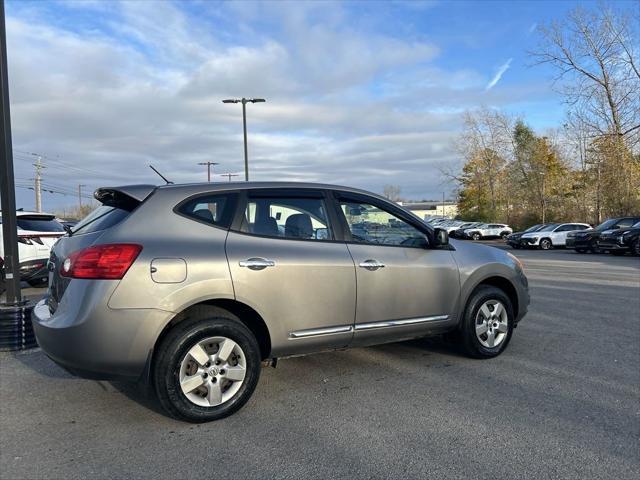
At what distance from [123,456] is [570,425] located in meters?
3.04

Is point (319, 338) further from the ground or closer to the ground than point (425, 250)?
closer to the ground

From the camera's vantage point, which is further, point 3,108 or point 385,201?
point 3,108

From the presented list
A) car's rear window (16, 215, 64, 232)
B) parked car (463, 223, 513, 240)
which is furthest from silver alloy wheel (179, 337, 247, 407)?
parked car (463, 223, 513, 240)

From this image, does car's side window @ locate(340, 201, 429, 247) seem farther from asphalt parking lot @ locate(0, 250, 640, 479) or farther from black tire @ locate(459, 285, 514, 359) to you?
asphalt parking lot @ locate(0, 250, 640, 479)

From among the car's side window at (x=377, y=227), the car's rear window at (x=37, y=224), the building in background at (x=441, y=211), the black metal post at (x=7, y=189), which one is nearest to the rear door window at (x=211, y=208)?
the car's side window at (x=377, y=227)

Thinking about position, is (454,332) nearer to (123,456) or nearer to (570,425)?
(570,425)

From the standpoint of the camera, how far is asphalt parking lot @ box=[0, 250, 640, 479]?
3.08 m

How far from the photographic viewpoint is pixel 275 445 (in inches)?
133

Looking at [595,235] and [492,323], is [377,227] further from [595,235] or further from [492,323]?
[595,235]

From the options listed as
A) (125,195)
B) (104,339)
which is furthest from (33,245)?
(104,339)

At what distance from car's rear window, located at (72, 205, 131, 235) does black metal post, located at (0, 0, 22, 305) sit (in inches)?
85.9

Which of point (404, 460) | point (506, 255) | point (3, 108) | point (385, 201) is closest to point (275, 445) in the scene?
point (404, 460)

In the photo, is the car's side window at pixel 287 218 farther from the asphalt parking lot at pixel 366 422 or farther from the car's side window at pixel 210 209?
the asphalt parking lot at pixel 366 422

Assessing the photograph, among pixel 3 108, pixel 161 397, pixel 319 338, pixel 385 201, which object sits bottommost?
pixel 161 397
